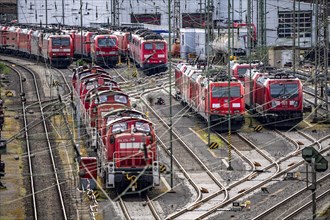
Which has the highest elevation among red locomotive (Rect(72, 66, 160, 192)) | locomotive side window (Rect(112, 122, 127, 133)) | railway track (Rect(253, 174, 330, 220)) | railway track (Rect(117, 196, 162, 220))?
locomotive side window (Rect(112, 122, 127, 133))

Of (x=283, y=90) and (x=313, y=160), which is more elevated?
(x=283, y=90)

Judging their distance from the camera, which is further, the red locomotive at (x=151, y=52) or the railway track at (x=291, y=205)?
the red locomotive at (x=151, y=52)

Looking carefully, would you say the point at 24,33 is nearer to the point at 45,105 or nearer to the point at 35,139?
the point at 45,105

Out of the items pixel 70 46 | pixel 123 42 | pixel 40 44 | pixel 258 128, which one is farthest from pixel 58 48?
pixel 258 128

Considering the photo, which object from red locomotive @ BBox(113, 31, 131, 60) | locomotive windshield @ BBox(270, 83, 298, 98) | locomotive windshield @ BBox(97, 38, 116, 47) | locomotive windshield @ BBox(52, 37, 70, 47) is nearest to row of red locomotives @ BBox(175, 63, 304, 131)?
locomotive windshield @ BBox(270, 83, 298, 98)

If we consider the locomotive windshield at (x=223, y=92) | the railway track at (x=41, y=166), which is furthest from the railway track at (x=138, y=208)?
the locomotive windshield at (x=223, y=92)

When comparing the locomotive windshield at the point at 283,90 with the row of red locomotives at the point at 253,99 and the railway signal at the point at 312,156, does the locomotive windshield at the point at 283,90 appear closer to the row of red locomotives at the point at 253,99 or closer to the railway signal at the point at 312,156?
the row of red locomotives at the point at 253,99

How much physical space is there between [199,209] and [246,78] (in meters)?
17.6

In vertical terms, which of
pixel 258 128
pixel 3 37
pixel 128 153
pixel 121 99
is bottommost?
pixel 258 128

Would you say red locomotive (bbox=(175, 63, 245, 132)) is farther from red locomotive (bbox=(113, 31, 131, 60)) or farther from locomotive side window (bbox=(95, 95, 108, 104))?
red locomotive (bbox=(113, 31, 131, 60))

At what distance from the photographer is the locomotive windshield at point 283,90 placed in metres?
38.6

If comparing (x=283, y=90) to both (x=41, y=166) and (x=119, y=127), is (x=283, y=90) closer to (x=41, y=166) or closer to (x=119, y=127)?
(x=41, y=166)

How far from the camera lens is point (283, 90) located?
38656 mm

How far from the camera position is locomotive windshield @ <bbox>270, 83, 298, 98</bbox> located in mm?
38562
